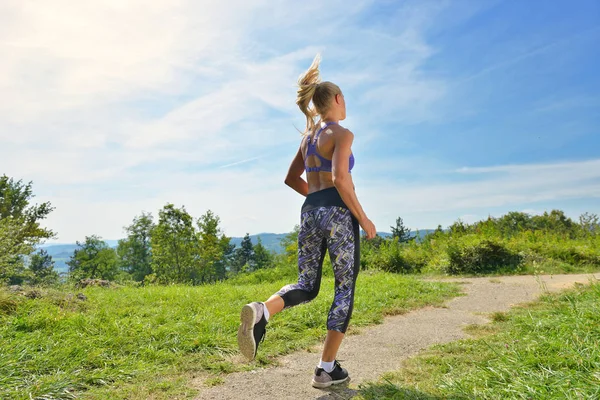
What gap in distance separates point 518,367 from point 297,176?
7.18 ft

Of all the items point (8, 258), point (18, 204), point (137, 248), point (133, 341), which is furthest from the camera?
point (137, 248)

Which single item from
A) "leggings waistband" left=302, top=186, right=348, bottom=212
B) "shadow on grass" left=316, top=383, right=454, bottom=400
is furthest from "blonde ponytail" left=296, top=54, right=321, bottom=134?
"shadow on grass" left=316, top=383, right=454, bottom=400

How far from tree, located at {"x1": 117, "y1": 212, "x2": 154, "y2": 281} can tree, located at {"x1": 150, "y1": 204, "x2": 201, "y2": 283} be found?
58.8 ft

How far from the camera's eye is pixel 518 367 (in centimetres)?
295

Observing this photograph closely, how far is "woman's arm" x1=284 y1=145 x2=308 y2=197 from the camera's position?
12.5ft

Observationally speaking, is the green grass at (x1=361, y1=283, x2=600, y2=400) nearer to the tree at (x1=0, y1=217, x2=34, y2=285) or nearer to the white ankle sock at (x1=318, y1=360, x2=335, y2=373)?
the white ankle sock at (x1=318, y1=360, x2=335, y2=373)

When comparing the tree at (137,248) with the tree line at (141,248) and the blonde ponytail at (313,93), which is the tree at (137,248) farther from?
the blonde ponytail at (313,93)

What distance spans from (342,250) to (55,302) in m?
4.23

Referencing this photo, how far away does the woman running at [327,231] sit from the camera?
3.12 metres

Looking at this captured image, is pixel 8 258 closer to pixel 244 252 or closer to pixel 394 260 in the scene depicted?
pixel 394 260

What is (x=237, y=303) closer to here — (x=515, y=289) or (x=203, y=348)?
(x=203, y=348)

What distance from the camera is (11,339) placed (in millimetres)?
3938

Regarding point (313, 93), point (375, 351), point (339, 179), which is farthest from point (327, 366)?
point (313, 93)

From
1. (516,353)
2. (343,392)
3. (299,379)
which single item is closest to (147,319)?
(299,379)
